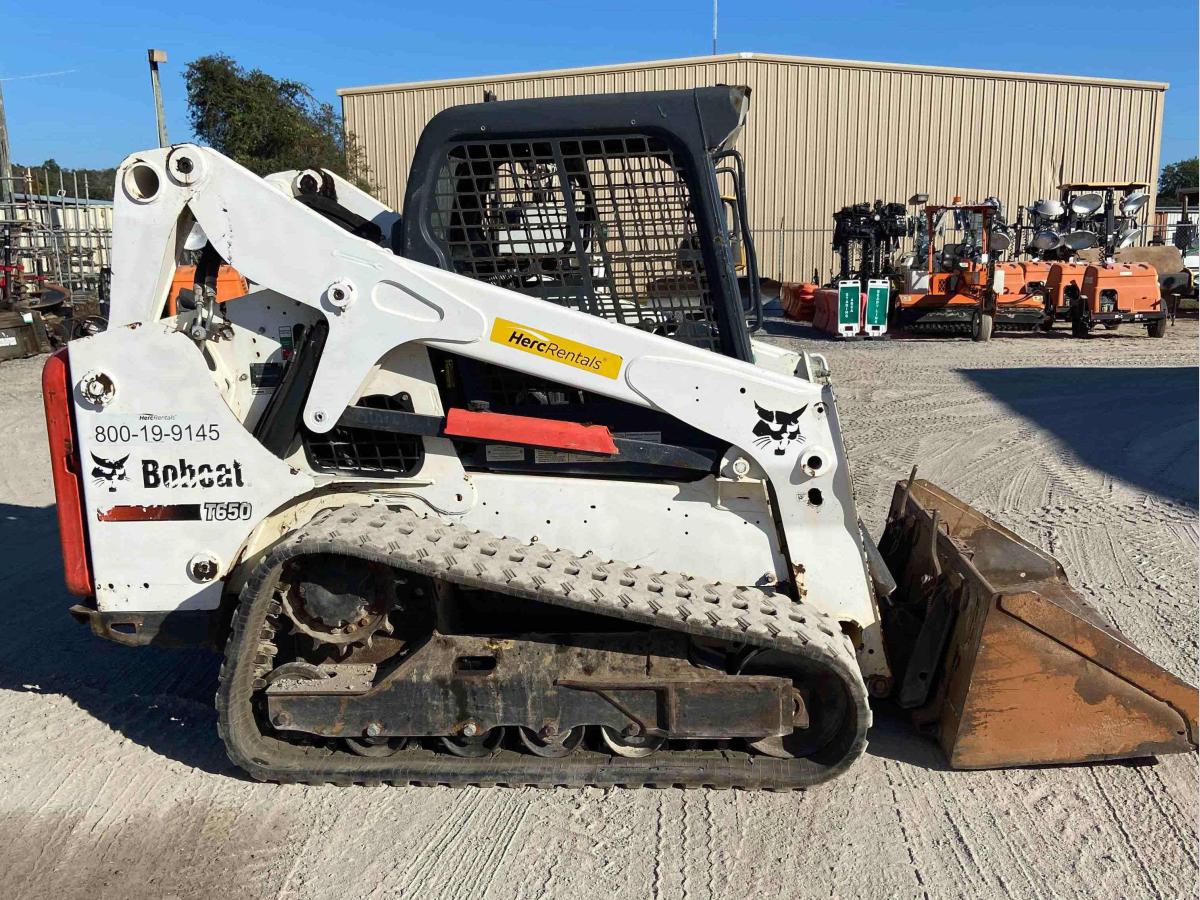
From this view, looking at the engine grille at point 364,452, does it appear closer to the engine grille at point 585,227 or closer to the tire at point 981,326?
the engine grille at point 585,227

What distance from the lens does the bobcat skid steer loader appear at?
3.23 m

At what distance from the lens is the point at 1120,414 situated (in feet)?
32.1

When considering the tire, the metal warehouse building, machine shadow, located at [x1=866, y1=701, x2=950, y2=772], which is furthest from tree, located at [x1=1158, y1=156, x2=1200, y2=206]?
machine shadow, located at [x1=866, y1=701, x2=950, y2=772]

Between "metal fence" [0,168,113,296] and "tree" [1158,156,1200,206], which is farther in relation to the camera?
→ "tree" [1158,156,1200,206]

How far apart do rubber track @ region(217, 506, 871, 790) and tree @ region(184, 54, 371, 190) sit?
83.6 feet

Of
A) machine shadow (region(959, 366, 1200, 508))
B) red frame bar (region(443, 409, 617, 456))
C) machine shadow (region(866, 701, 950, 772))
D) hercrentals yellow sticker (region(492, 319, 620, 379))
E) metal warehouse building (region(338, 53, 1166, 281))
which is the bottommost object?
machine shadow (region(866, 701, 950, 772))

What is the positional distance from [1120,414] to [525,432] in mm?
8482

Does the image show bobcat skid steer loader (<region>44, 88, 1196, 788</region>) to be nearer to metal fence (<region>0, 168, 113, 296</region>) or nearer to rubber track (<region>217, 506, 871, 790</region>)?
rubber track (<region>217, 506, 871, 790</region>)

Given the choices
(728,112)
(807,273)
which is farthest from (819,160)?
(728,112)

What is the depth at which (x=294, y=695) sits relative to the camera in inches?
129

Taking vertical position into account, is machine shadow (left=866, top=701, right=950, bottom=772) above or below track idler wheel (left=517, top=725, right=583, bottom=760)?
below

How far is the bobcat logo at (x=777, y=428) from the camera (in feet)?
10.8

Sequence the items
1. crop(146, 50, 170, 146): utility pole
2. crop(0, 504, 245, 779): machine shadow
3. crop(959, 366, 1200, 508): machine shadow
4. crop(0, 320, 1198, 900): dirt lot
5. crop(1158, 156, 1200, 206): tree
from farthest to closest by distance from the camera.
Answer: crop(1158, 156, 1200, 206): tree, crop(146, 50, 170, 146): utility pole, crop(959, 366, 1200, 508): machine shadow, crop(0, 504, 245, 779): machine shadow, crop(0, 320, 1198, 900): dirt lot

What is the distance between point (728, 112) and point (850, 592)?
1.72m
